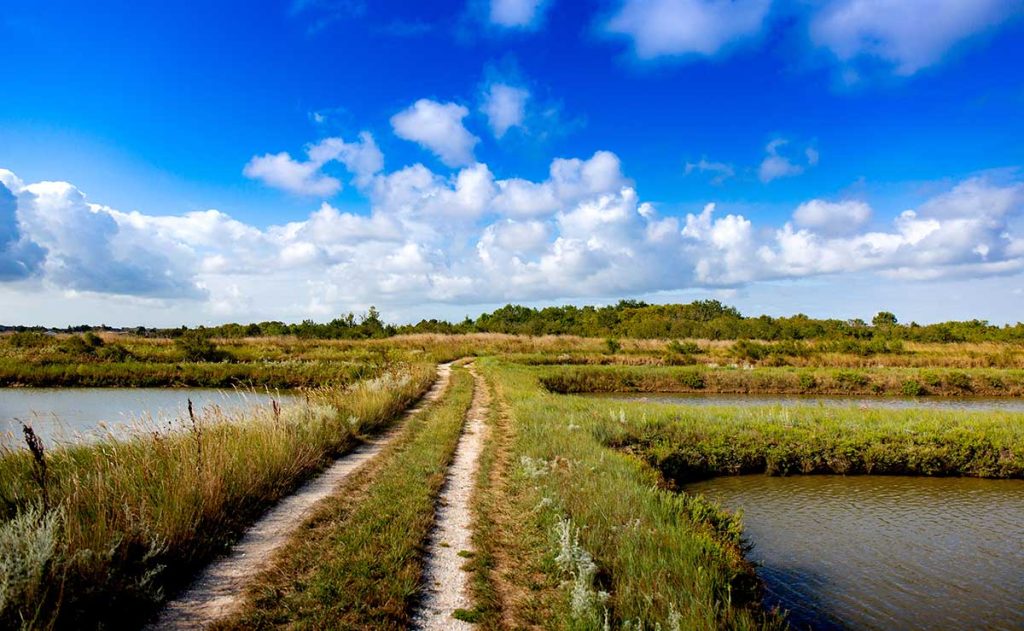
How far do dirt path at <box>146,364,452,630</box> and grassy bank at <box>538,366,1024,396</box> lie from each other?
64.8 feet

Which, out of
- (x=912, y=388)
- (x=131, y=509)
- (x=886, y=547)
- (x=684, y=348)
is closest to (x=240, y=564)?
(x=131, y=509)

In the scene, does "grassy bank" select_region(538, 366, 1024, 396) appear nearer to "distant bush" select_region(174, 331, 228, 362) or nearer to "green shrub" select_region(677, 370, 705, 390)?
"green shrub" select_region(677, 370, 705, 390)

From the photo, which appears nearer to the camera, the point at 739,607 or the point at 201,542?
the point at 739,607

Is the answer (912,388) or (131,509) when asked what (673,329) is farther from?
(131,509)

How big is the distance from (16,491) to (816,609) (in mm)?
9534

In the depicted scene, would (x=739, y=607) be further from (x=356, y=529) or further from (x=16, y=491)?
(x=16, y=491)

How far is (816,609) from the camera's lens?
650cm

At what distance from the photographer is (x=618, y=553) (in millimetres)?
5637

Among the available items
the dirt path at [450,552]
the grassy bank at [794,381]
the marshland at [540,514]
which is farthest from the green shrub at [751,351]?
the dirt path at [450,552]

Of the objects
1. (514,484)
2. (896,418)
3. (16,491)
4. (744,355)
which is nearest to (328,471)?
(514,484)

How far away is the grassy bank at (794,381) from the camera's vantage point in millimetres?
27781

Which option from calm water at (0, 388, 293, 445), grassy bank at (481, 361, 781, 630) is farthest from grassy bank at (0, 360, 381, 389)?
grassy bank at (481, 361, 781, 630)

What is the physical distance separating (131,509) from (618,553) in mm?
5298

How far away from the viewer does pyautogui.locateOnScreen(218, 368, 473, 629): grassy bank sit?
4.58 meters
